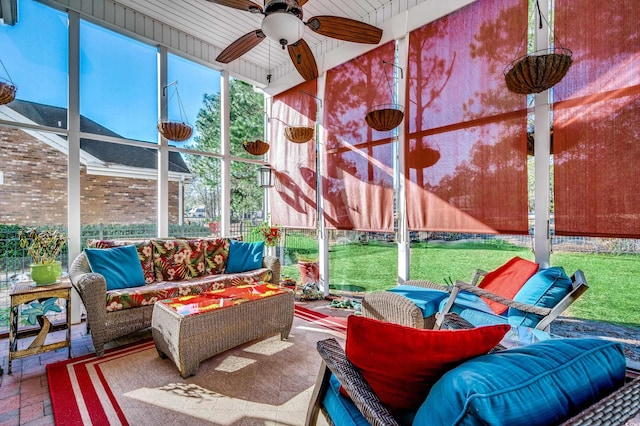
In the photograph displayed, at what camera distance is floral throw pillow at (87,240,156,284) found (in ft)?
11.3

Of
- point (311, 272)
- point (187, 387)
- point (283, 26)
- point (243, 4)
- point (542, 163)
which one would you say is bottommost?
point (187, 387)

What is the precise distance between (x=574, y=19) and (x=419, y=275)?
3008 millimetres

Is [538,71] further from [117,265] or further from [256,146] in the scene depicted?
[117,265]

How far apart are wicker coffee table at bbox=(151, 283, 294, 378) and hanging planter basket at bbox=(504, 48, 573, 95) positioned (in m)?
2.68

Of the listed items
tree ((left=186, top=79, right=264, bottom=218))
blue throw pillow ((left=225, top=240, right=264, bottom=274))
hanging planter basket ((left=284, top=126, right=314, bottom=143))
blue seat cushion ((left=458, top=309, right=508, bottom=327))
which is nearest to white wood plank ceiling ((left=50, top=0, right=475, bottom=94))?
tree ((left=186, top=79, right=264, bottom=218))

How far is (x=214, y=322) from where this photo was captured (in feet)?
7.87

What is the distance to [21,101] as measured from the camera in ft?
11.1

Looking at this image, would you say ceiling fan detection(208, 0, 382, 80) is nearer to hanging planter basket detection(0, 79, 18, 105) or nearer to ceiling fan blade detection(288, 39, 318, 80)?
ceiling fan blade detection(288, 39, 318, 80)

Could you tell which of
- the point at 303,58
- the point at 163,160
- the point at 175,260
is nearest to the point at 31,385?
the point at 175,260

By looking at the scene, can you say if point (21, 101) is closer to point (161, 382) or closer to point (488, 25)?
point (161, 382)

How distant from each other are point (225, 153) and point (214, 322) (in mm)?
3314

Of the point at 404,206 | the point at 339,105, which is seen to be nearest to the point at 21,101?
the point at 339,105

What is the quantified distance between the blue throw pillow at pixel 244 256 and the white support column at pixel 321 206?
997 mm

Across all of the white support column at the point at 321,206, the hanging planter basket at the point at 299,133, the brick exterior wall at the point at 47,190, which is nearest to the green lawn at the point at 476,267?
the white support column at the point at 321,206
